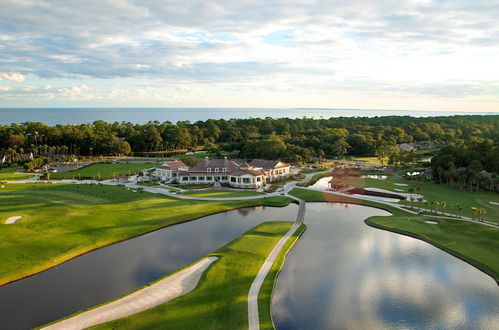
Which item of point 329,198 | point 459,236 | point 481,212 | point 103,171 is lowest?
point 459,236

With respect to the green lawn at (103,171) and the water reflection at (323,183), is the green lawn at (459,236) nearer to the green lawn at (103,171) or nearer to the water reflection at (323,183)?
the water reflection at (323,183)

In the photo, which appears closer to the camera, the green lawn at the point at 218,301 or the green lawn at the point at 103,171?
the green lawn at the point at 218,301

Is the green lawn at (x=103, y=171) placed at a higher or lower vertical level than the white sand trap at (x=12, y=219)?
higher

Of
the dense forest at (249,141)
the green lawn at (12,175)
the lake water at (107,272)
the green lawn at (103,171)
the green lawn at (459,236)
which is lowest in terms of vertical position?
the lake water at (107,272)

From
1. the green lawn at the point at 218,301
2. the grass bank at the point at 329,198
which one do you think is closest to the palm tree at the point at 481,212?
the grass bank at the point at 329,198

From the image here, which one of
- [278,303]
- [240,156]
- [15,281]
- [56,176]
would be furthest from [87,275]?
[240,156]

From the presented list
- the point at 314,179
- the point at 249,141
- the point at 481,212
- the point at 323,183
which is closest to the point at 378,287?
the point at 481,212

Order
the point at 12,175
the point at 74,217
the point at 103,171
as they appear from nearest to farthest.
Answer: the point at 74,217 → the point at 12,175 → the point at 103,171

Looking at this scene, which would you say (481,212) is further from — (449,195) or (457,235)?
(449,195)
